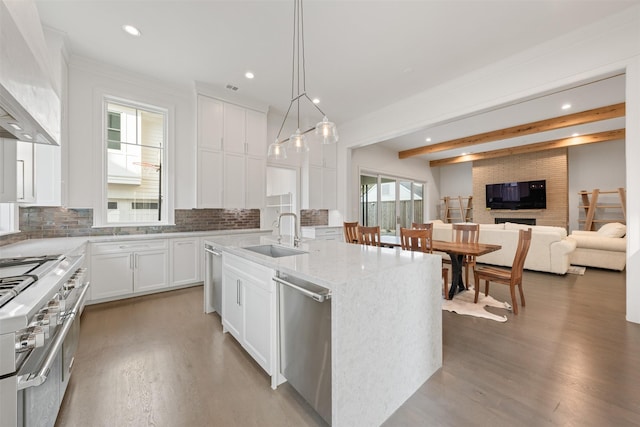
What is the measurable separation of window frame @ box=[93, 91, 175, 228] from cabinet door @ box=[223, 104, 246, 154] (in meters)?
0.81

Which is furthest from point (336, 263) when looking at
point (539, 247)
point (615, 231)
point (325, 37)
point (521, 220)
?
point (521, 220)

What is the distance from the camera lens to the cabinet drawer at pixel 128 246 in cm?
328

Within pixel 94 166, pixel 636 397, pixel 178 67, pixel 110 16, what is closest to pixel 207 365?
pixel 636 397

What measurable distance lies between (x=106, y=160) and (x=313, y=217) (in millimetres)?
3824

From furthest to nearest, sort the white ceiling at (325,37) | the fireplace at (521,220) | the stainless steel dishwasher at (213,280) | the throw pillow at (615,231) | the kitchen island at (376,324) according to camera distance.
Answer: the fireplace at (521,220) → the throw pillow at (615,231) → the stainless steel dishwasher at (213,280) → the white ceiling at (325,37) → the kitchen island at (376,324)

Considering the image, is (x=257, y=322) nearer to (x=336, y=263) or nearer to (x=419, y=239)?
(x=336, y=263)

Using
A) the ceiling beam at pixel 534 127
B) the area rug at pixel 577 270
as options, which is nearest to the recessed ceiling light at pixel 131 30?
the ceiling beam at pixel 534 127

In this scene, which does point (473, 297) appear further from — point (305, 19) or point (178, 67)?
point (178, 67)

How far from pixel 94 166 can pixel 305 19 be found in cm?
338

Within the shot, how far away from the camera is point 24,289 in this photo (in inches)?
45.7

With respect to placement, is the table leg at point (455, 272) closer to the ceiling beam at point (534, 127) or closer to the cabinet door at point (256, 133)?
the cabinet door at point (256, 133)

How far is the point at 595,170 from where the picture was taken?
287 inches

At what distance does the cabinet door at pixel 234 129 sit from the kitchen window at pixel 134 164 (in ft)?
3.01

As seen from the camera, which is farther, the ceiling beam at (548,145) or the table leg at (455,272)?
the ceiling beam at (548,145)
